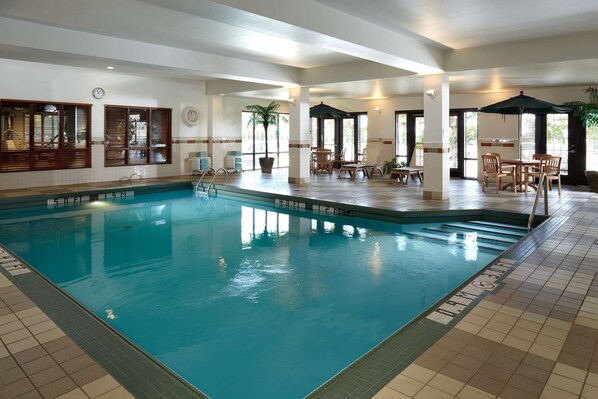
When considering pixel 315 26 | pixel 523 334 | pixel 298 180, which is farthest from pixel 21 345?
pixel 298 180

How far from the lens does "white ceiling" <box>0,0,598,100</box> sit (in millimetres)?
5512

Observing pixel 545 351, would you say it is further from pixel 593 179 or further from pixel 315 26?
pixel 593 179

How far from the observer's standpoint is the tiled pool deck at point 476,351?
7.62 feet

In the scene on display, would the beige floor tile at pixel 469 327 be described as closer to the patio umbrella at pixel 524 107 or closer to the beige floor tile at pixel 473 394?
the beige floor tile at pixel 473 394

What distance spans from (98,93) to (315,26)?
8.28 metres

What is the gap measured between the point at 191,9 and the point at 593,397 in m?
4.48

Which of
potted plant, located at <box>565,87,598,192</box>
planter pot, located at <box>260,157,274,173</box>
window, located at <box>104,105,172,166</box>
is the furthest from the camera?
planter pot, located at <box>260,157,274,173</box>

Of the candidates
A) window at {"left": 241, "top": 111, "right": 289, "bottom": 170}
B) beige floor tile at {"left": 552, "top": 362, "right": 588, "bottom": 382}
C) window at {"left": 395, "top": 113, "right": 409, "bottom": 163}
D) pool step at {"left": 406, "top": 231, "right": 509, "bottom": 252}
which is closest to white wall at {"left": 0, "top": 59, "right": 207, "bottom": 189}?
window at {"left": 241, "top": 111, "right": 289, "bottom": 170}

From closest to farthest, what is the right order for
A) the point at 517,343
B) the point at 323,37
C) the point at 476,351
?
the point at 476,351 < the point at 517,343 < the point at 323,37

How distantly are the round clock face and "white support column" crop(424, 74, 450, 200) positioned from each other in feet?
26.5

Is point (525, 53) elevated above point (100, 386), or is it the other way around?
point (525, 53)

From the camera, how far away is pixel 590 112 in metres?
10.3

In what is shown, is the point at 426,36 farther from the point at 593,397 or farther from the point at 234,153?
the point at 234,153

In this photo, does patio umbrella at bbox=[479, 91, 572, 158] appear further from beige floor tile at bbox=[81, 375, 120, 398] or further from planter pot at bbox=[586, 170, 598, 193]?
beige floor tile at bbox=[81, 375, 120, 398]
